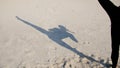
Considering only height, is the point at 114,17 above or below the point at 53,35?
above

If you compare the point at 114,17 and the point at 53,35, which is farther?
the point at 53,35

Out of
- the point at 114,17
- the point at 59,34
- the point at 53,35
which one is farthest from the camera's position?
the point at 59,34

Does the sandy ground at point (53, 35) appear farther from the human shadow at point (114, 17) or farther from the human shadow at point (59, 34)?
the human shadow at point (114, 17)

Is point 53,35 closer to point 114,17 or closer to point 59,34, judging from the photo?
point 59,34

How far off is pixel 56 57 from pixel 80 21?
311cm

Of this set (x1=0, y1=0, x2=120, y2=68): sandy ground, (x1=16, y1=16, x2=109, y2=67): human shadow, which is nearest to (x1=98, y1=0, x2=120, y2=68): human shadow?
(x1=0, y1=0, x2=120, y2=68): sandy ground

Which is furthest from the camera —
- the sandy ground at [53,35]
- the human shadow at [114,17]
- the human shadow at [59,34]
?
the human shadow at [59,34]

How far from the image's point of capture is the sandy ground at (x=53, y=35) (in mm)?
5035

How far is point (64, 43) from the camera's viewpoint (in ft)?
19.9

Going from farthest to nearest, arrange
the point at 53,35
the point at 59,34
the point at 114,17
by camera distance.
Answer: the point at 59,34 → the point at 53,35 → the point at 114,17

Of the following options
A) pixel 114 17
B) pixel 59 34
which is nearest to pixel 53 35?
pixel 59 34

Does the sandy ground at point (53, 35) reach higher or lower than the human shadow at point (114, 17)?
lower

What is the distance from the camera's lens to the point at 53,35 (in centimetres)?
661

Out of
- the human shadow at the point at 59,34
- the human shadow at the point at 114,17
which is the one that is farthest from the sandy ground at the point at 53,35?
the human shadow at the point at 114,17
